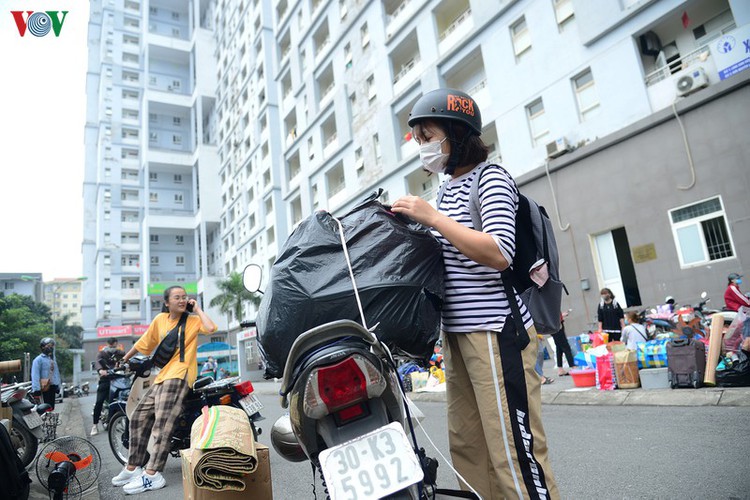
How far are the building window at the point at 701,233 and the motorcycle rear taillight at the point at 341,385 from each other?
12280mm

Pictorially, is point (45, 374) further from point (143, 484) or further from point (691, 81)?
point (691, 81)

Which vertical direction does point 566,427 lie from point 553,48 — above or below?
below

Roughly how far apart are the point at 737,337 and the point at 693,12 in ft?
32.9

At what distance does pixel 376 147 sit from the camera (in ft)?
80.2

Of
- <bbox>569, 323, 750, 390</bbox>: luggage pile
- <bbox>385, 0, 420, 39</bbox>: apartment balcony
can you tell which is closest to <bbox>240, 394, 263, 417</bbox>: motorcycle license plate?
<bbox>569, 323, 750, 390</bbox>: luggage pile

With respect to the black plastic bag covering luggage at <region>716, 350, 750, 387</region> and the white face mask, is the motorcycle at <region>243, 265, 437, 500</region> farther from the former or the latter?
the black plastic bag covering luggage at <region>716, 350, 750, 387</region>

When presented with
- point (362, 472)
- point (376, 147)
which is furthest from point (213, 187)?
point (362, 472)

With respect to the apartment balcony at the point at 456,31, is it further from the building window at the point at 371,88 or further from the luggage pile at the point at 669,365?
the luggage pile at the point at 669,365

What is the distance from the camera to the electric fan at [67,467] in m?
3.79

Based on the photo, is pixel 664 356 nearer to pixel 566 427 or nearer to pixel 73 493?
pixel 566 427

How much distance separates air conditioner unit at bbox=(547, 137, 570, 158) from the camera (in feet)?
48.0

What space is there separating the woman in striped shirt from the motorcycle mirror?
1025mm

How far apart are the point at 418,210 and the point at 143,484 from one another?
13.6 feet

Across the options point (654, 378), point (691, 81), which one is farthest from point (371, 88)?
point (654, 378)
